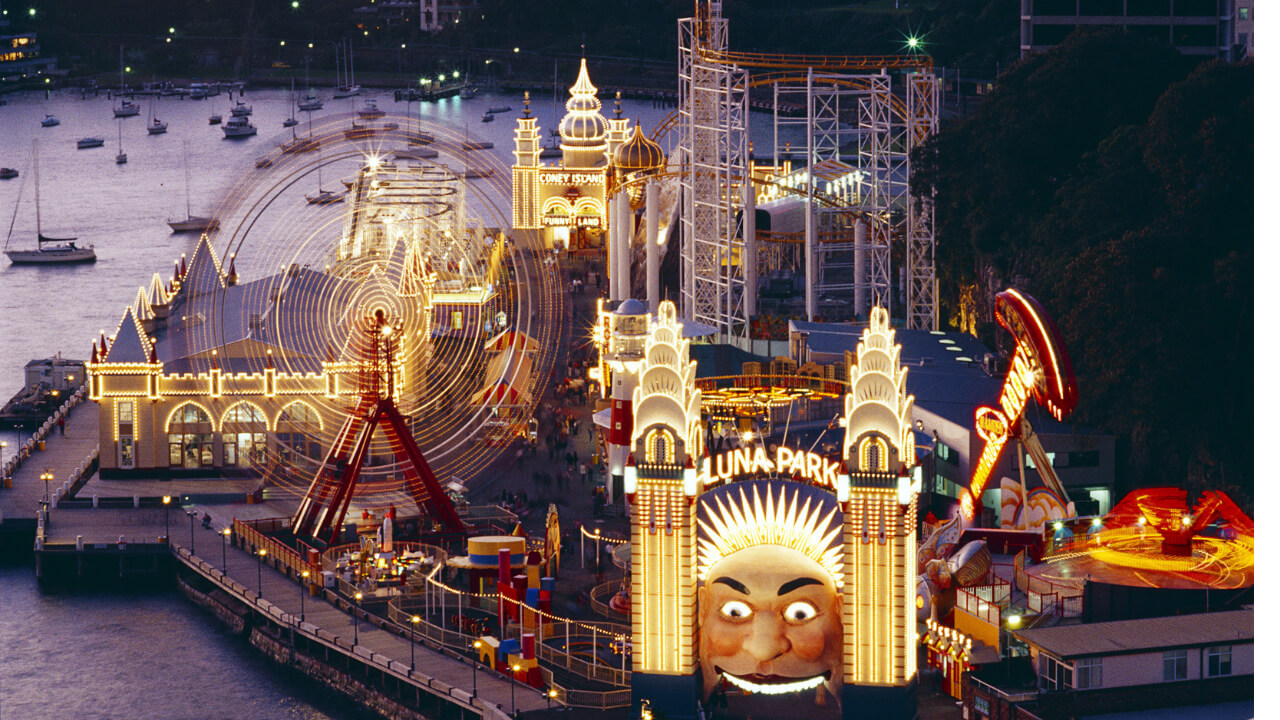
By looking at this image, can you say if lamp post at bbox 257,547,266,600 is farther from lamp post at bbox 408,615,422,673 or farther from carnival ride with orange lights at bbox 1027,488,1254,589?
carnival ride with orange lights at bbox 1027,488,1254,589

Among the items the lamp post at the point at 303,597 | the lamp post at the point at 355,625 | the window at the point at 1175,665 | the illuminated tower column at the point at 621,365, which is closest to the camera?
the window at the point at 1175,665

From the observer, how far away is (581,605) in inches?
2542

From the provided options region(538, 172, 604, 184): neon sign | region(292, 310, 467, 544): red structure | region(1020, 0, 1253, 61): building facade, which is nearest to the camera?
region(292, 310, 467, 544): red structure

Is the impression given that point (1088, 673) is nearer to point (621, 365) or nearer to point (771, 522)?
point (771, 522)

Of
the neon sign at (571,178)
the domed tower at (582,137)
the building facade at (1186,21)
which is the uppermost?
the building facade at (1186,21)

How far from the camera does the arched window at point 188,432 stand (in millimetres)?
83938

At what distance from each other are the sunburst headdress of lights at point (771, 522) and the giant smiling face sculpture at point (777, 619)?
25 centimetres

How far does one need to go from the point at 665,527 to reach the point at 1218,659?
12.8m

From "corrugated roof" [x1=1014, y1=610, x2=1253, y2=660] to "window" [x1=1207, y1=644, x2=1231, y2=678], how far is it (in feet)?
0.57

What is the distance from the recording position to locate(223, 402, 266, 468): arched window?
8356 cm

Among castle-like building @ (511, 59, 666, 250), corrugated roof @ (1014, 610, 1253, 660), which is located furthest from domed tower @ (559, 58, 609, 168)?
corrugated roof @ (1014, 610, 1253, 660)

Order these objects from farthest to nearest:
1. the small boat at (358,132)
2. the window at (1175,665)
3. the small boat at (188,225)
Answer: the small boat at (188,225) < the small boat at (358,132) < the window at (1175,665)

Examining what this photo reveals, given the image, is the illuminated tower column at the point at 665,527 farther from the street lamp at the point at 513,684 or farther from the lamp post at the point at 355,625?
the lamp post at the point at 355,625

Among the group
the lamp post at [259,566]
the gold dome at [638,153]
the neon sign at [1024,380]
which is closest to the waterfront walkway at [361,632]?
the lamp post at [259,566]
